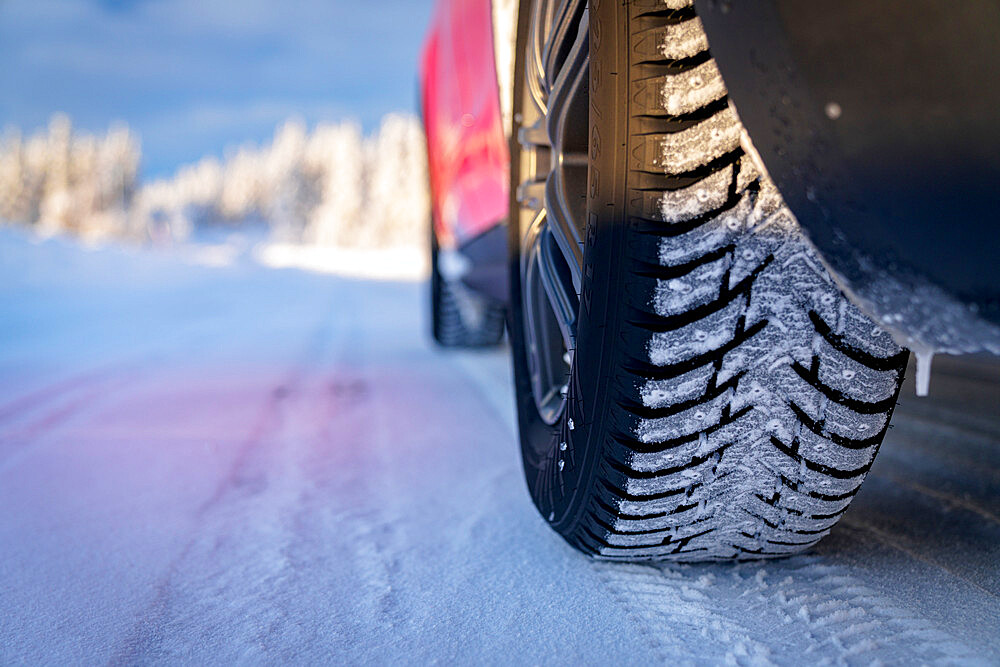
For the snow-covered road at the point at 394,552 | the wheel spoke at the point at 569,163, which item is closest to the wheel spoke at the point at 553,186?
the wheel spoke at the point at 569,163

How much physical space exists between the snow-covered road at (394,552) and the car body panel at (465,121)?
0.88m

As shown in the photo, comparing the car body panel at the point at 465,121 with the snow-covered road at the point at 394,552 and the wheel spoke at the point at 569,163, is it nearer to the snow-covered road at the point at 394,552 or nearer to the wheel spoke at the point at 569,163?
the wheel spoke at the point at 569,163

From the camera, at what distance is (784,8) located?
0.65 meters

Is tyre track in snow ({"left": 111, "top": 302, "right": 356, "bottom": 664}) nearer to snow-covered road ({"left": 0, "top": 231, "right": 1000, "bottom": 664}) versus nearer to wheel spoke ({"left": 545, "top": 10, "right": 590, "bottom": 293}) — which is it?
snow-covered road ({"left": 0, "top": 231, "right": 1000, "bottom": 664})

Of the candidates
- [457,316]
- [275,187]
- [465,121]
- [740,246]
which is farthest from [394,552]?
[275,187]

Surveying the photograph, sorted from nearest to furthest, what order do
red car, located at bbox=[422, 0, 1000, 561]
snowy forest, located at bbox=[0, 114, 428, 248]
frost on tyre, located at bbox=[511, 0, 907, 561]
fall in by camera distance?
red car, located at bbox=[422, 0, 1000, 561]
frost on tyre, located at bbox=[511, 0, 907, 561]
snowy forest, located at bbox=[0, 114, 428, 248]

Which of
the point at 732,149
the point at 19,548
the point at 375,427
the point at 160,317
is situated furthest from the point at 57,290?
the point at 732,149

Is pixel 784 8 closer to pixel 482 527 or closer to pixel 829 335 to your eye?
pixel 829 335

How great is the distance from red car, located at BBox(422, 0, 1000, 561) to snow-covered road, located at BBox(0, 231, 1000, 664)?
13cm

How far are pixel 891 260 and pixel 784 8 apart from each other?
0.27 meters

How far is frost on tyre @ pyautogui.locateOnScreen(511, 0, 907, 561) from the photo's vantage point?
89cm

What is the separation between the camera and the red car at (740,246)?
0.62 meters

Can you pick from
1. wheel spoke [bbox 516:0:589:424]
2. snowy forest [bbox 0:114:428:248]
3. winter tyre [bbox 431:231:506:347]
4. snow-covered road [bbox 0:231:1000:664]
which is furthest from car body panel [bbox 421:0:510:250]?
snowy forest [bbox 0:114:428:248]

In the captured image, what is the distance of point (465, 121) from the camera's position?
104 inches
